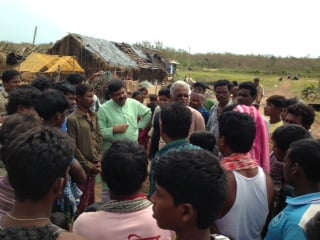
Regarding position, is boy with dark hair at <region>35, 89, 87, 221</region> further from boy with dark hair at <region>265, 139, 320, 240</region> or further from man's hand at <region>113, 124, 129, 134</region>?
boy with dark hair at <region>265, 139, 320, 240</region>

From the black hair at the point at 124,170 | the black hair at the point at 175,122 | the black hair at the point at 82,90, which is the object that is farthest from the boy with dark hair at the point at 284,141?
the black hair at the point at 82,90

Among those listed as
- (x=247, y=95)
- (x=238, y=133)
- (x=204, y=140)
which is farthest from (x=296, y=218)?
(x=247, y=95)

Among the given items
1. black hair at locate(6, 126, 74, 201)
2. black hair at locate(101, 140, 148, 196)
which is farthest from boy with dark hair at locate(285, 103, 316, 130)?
black hair at locate(6, 126, 74, 201)

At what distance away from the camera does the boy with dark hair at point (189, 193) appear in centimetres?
194

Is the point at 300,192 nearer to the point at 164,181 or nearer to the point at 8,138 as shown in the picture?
the point at 164,181

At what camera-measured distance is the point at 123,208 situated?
2436 mm

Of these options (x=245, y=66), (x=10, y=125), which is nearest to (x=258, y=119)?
(x=10, y=125)

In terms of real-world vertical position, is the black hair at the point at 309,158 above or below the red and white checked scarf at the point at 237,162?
above

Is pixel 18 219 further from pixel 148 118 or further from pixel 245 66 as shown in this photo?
pixel 245 66

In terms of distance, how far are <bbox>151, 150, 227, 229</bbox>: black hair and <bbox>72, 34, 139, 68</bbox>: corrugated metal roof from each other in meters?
21.4

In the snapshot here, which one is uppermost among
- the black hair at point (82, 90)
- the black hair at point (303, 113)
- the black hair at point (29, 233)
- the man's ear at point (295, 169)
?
the black hair at point (82, 90)

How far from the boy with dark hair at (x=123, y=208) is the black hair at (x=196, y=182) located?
483mm

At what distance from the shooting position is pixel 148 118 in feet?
19.9

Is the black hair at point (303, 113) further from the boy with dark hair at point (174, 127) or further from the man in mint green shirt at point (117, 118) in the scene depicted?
the man in mint green shirt at point (117, 118)
